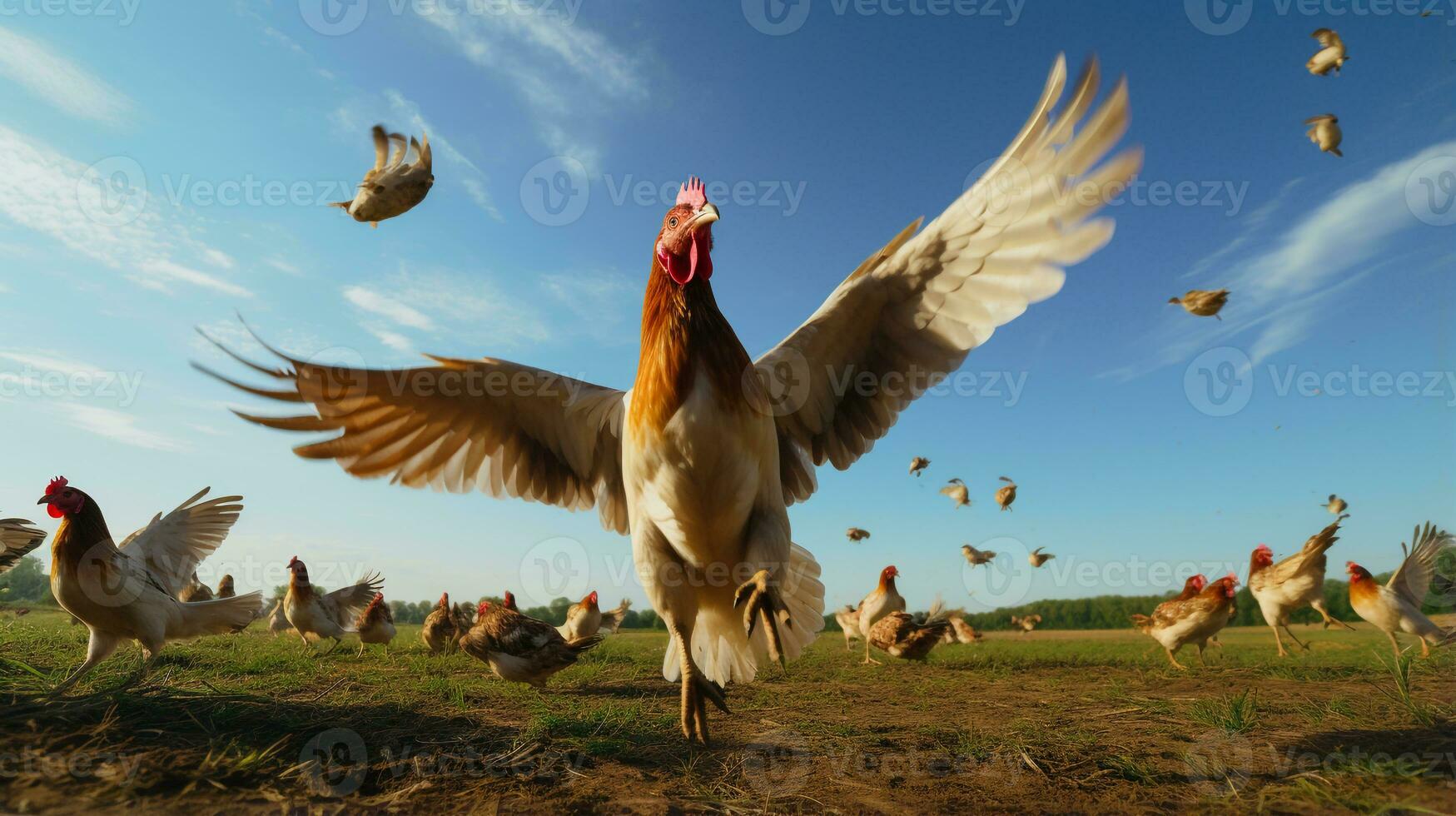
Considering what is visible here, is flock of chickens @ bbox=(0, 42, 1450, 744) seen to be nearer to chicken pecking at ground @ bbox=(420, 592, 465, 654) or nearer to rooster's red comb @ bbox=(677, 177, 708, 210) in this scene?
rooster's red comb @ bbox=(677, 177, 708, 210)

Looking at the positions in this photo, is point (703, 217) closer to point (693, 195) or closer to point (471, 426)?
point (693, 195)

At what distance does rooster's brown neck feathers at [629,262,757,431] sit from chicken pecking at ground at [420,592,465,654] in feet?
21.3

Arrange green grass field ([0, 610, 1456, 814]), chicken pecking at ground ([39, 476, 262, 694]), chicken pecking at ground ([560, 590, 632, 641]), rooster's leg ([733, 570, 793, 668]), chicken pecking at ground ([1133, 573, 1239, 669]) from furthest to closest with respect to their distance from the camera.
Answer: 1. chicken pecking at ground ([560, 590, 632, 641])
2. chicken pecking at ground ([1133, 573, 1239, 669])
3. chicken pecking at ground ([39, 476, 262, 694])
4. rooster's leg ([733, 570, 793, 668])
5. green grass field ([0, 610, 1456, 814])

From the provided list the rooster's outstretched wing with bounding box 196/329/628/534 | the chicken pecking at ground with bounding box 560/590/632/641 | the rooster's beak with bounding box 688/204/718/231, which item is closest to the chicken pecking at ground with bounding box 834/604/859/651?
the chicken pecking at ground with bounding box 560/590/632/641

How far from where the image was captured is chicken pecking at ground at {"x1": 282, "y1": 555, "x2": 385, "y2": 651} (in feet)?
28.3

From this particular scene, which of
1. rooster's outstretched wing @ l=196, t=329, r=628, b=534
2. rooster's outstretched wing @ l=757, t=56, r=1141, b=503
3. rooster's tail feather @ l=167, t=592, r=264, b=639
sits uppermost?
rooster's outstretched wing @ l=757, t=56, r=1141, b=503

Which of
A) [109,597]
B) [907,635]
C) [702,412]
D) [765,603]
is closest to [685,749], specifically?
[765,603]

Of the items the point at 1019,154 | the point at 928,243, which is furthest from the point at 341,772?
the point at 1019,154

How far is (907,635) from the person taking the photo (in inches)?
334

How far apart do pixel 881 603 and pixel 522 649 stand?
6177 millimetres

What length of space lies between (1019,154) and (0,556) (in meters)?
9.29

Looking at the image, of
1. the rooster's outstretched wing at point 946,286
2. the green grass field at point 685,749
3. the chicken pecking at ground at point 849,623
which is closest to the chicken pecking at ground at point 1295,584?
the green grass field at point 685,749

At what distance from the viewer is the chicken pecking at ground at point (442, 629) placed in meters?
8.26

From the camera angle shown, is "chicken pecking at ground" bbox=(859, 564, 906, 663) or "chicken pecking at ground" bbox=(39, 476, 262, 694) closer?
"chicken pecking at ground" bbox=(39, 476, 262, 694)
